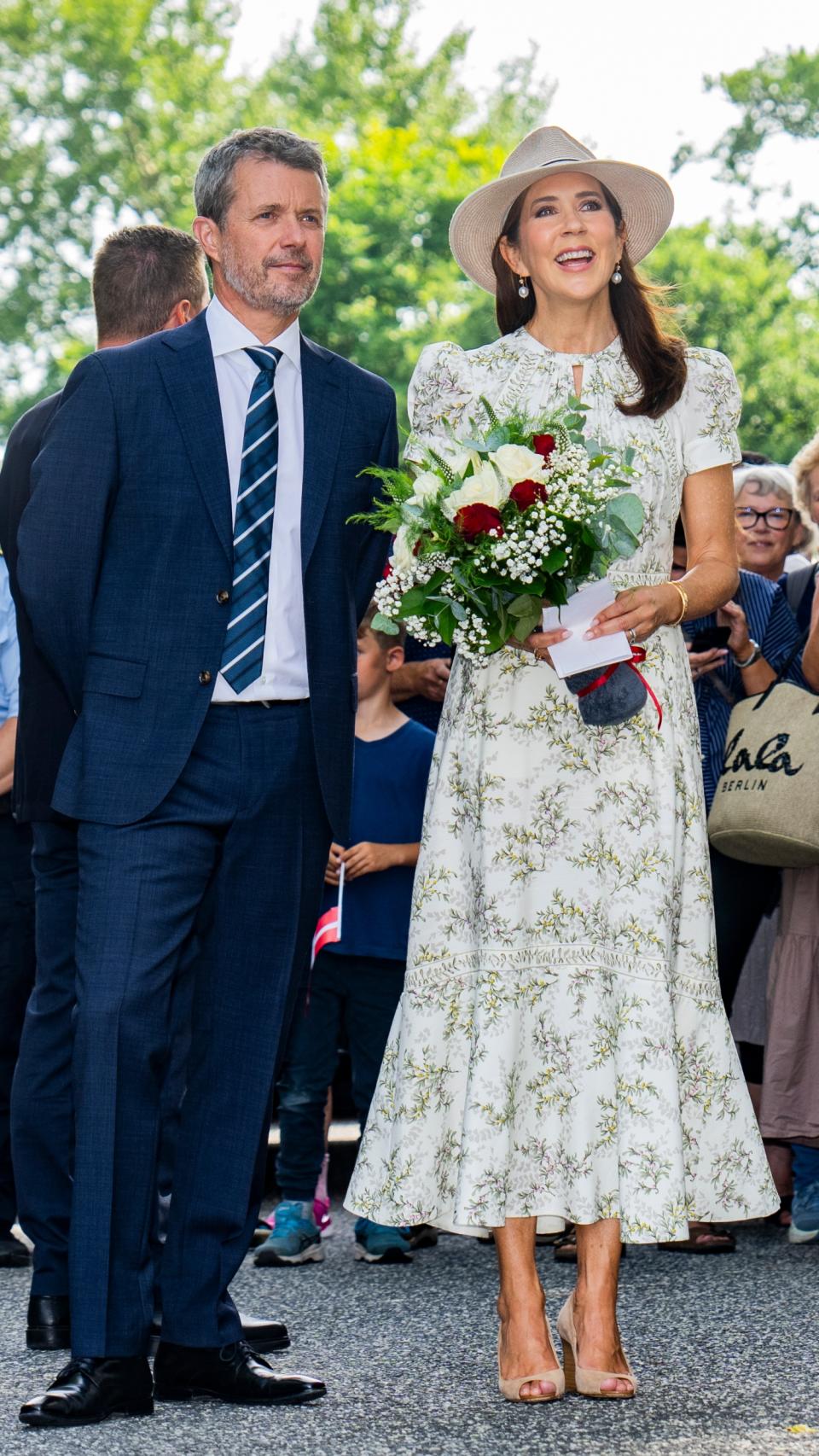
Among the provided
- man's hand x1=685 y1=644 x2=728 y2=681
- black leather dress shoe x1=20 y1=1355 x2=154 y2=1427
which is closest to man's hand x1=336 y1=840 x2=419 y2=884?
man's hand x1=685 y1=644 x2=728 y2=681

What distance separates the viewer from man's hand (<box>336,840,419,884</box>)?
6.05 meters

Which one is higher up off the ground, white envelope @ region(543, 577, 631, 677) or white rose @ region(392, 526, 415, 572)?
white rose @ region(392, 526, 415, 572)

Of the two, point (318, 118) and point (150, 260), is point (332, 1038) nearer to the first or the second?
point (150, 260)

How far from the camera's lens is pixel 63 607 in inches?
155

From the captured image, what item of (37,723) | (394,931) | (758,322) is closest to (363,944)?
(394,931)

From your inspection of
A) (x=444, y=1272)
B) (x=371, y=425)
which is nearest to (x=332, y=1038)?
(x=444, y=1272)

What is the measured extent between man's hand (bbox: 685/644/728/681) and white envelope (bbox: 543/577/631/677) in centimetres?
218

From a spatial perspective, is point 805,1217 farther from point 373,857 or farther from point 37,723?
point 37,723

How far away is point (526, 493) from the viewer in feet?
12.6

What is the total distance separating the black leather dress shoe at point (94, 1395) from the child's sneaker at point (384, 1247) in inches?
77.2

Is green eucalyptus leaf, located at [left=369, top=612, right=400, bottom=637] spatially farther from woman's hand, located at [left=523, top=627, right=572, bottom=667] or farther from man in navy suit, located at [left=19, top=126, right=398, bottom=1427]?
woman's hand, located at [left=523, top=627, right=572, bottom=667]

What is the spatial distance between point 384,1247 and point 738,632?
227cm

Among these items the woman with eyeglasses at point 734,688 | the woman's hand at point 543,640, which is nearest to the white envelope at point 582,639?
the woman's hand at point 543,640

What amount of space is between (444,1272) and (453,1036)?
1614 millimetres
